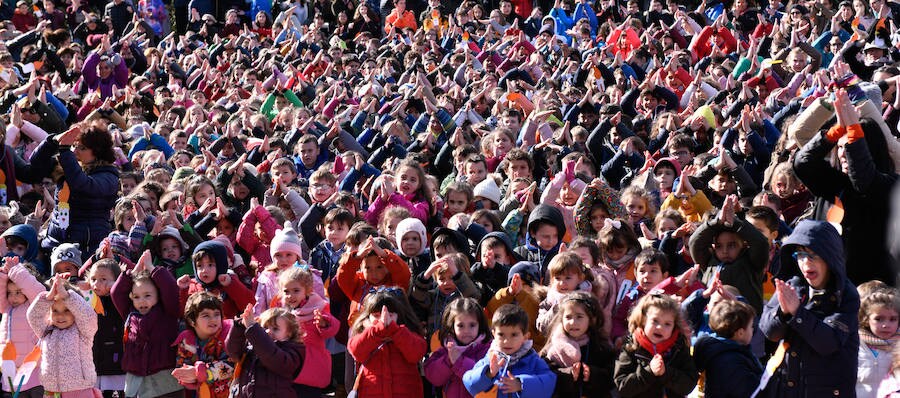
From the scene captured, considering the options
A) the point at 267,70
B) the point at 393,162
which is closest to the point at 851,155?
the point at 393,162

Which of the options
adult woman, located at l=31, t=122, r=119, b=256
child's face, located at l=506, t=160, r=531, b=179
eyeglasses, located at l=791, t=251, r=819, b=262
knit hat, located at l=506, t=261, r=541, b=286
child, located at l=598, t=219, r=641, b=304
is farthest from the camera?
child's face, located at l=506, t=160, r=531, b=179

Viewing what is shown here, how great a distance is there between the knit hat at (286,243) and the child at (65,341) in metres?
1.21

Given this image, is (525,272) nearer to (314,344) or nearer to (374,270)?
(374,270)

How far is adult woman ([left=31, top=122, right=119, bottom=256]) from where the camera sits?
29.1 ft

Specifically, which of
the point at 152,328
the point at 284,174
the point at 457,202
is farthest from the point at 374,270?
the point at 284,174

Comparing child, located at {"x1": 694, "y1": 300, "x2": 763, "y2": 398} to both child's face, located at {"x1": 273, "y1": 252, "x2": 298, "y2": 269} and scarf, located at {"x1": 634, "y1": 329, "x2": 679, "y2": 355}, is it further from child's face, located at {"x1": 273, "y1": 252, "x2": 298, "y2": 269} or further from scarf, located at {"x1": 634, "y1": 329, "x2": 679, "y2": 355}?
child's face, located at {"x1": 273, "y1": 252, "x2": 298, "y2": 269}

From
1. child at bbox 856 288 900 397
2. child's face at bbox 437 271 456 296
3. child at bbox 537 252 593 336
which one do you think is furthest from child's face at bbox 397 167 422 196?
child at bbox 856 288 900 397

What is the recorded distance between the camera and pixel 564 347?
6113 mm

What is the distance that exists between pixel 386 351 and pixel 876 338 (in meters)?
2.39

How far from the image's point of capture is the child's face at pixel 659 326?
5.73 meters

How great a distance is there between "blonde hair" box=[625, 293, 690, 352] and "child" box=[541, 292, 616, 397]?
0.27 meters

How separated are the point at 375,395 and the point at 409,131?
6.23m

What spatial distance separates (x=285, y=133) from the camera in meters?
13.1

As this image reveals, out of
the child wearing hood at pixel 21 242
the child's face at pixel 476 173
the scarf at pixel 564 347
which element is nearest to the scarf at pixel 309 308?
the scarf at pixel 564 347
